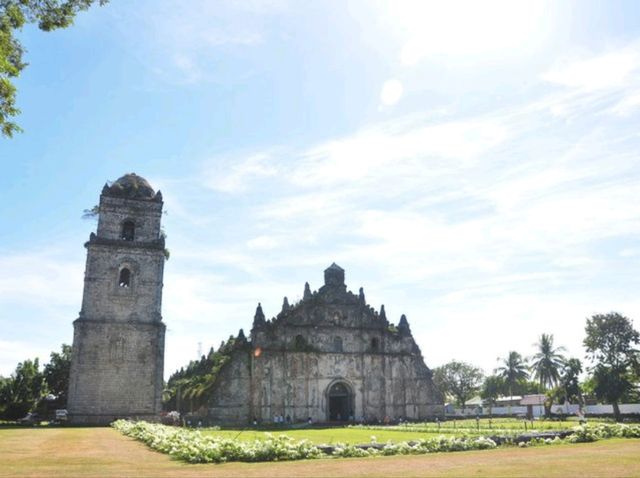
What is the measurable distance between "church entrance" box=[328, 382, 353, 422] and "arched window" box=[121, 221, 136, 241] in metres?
17.2

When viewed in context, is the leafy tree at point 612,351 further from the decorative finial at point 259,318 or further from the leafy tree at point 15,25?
the leafy tree at point 15,25

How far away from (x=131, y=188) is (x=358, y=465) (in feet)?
101

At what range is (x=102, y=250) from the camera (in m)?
35.0

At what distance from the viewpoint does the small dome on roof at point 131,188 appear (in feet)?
121

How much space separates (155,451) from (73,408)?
794 inches

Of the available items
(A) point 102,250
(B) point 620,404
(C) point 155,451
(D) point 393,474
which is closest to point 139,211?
(A) point 102,250

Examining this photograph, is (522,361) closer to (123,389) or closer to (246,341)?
(246,341)

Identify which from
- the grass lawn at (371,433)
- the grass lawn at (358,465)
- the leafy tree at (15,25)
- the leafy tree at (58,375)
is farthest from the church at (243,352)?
the leafy tree at (15,25)

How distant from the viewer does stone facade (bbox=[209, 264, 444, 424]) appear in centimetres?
3647

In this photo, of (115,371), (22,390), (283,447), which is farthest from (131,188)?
(283,447)

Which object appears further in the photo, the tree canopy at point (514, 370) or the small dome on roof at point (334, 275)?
the tree canopy at point (514, 370)

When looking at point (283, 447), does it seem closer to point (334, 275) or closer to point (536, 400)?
point (334, 275)

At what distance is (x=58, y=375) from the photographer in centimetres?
→ 4600

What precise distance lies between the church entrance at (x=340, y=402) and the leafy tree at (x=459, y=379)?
138 ft
